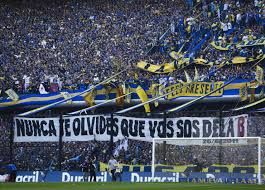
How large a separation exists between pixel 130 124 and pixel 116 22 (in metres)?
14.0

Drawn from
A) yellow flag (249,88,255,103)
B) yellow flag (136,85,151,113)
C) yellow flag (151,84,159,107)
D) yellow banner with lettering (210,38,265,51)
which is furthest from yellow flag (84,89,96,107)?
yellow flag (249,88,255,103)

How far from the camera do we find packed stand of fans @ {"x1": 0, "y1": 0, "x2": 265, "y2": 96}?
42.1 m

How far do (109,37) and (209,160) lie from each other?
61.7 ft

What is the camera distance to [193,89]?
1566 inches

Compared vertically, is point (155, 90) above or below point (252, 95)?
above

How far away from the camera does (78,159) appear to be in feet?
123

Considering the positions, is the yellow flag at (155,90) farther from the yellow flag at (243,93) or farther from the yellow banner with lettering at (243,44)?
the yellow flag at (243,93)

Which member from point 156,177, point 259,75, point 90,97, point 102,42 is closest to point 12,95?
point 90,97

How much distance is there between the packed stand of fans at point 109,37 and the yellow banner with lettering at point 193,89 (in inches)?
27.8

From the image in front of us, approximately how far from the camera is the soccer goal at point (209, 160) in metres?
29.0

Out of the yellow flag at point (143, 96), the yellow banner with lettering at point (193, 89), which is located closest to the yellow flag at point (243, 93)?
the yellow banner with lettering at point (193, 89)

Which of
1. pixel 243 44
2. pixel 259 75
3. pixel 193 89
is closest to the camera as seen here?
pixel 259 75

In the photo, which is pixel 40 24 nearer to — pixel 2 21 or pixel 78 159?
pixel 2 21

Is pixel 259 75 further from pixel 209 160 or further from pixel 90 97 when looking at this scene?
pixel 90 97
